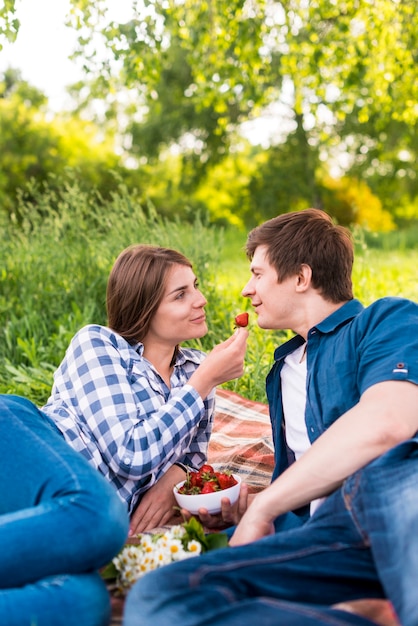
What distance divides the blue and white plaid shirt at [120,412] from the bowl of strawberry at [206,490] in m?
0.13

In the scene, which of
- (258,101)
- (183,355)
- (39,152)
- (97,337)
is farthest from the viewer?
(39,152)

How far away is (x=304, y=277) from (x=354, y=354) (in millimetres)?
422

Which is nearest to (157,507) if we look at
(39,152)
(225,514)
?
(225,514)

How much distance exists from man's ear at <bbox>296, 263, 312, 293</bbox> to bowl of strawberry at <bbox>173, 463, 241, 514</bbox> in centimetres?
77

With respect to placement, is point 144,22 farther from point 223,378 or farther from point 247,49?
point 223,378

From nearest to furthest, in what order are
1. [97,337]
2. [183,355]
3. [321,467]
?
Answer: [321,467]
[97,337]
[183,355]

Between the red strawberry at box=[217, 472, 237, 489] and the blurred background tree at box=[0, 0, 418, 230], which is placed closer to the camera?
the red strawberry at box=[217, 472, 237, 489]

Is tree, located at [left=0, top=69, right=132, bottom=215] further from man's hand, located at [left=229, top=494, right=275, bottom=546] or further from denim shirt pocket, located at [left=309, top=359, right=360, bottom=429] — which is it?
man's hand, located at [left=229, top=494, right=275, bottom=546]

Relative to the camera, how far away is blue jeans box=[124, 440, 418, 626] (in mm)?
1813

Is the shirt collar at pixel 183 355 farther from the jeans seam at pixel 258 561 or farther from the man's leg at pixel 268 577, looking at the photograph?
the jeans seam at pixel 258 561

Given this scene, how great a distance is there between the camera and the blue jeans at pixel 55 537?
2086mm

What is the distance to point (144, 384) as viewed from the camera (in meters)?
3.09

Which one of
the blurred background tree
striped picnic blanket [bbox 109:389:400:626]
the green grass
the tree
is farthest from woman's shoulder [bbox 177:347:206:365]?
the tree

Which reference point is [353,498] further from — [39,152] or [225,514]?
[39,152]
